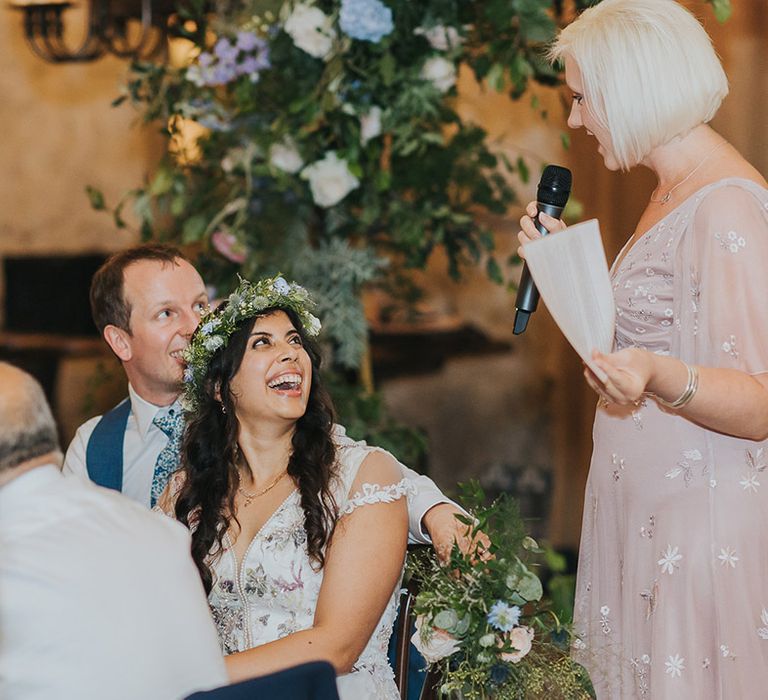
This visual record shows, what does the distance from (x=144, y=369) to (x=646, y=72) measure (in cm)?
146

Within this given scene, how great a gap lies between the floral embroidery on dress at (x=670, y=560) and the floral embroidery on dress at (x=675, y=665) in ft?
0.50

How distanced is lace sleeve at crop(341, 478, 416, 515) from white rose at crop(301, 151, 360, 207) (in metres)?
1.10

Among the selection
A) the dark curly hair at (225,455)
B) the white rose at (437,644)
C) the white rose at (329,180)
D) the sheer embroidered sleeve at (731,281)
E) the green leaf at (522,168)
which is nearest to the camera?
the sheer embroidered sleeve at (731,281)

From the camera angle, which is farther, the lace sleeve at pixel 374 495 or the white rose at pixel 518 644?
the lace sleeve at pixel 374 495

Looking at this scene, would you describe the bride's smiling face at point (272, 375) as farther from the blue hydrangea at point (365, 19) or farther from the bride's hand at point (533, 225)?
the blue hydrangea at point (365, 19)

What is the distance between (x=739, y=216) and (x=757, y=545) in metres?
0.58

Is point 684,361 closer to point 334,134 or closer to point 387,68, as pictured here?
point 387,68

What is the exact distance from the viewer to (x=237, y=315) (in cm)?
264

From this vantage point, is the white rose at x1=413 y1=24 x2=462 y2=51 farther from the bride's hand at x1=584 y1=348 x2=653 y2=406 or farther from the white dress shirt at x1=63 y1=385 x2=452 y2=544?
the bride's hand at x1=584 y1=348 x2=653 y2=406

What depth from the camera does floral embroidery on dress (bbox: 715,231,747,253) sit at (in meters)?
2.09

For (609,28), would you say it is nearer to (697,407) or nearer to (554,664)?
(697,407)

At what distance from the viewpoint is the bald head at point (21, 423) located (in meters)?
1.77

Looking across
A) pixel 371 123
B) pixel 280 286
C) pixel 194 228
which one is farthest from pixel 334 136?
pixel 280 286

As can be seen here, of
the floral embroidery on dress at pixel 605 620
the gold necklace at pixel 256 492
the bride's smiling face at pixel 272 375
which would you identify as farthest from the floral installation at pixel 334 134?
the floral embroidery on dress at pixel 605 620
